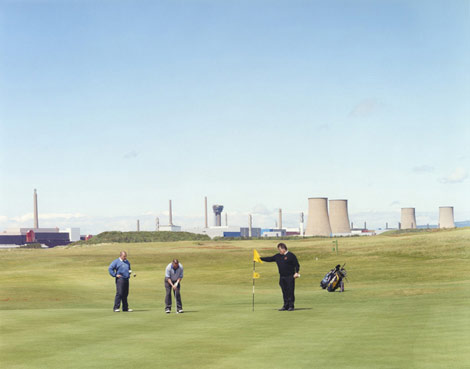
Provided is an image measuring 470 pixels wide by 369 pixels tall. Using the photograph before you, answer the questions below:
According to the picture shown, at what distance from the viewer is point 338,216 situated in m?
173

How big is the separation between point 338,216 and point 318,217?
437 inches

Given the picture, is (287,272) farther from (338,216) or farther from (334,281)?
(338,216)

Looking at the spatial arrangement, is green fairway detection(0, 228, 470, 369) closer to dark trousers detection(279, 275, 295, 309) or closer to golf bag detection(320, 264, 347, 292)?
dark trousers detection(279, 275, 295, 309)

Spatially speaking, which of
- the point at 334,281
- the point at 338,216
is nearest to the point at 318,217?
the point at 338,216

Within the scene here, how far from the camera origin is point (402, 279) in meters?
52.4

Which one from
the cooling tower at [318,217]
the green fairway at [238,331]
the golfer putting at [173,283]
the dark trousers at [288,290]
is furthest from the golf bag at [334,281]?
the cooling tower at [318,217]

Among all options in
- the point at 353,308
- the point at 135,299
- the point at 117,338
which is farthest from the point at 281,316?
the point at 135,299

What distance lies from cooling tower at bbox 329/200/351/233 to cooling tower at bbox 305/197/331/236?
7.75 meters

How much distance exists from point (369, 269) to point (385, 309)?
32.8 meters

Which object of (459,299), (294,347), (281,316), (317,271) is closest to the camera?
(294,347)

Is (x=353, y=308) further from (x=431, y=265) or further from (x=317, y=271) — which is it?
(x=431, y=265)

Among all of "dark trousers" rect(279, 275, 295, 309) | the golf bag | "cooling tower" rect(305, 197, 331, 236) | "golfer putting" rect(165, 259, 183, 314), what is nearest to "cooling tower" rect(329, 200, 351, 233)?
"cooling tower" rect(305, 197, 331, 236)

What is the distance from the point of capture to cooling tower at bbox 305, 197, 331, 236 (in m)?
162

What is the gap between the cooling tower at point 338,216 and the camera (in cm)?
17250
